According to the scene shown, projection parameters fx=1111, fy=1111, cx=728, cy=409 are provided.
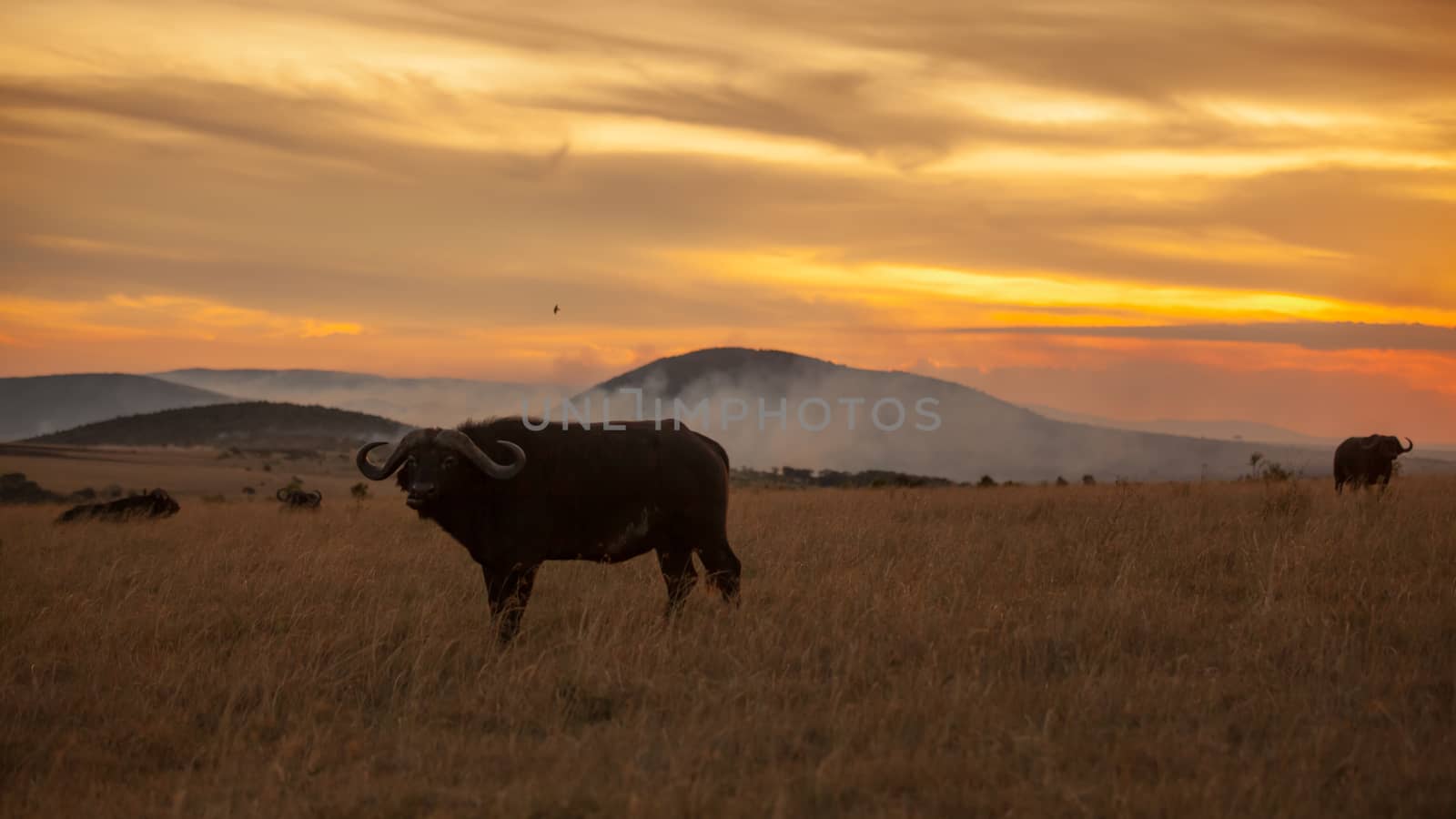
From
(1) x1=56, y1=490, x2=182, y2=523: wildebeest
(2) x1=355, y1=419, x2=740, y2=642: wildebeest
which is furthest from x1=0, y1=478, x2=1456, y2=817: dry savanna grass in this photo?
(1) x1=56, y1=490, x2=182, y2=523: wildebeest

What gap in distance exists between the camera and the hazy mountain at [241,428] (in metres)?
94.4

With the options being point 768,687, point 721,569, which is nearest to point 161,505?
point 721,569

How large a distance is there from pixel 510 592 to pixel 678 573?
4.80 ft

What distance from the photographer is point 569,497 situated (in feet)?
31.4

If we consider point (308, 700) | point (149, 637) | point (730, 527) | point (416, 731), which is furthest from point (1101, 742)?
point (730, 527)

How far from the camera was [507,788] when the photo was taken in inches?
215

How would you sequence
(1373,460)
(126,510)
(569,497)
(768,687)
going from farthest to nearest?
1. (1373,460)
2. (126,510)
3. (569,497)
4. (768,687)

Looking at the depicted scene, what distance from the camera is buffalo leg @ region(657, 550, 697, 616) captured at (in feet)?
31.7

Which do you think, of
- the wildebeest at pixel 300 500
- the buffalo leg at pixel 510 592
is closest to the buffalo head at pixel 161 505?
the wildebeest at pixel 300 500

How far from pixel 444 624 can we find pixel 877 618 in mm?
3576

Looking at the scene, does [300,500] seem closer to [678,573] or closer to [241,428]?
[678,573]

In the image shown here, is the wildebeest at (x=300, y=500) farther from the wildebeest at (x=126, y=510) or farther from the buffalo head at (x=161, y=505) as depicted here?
the wildebeest at (x=126, y=510)

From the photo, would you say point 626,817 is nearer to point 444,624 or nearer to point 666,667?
point 666,667

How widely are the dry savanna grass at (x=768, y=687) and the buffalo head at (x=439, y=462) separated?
1.11 metres
